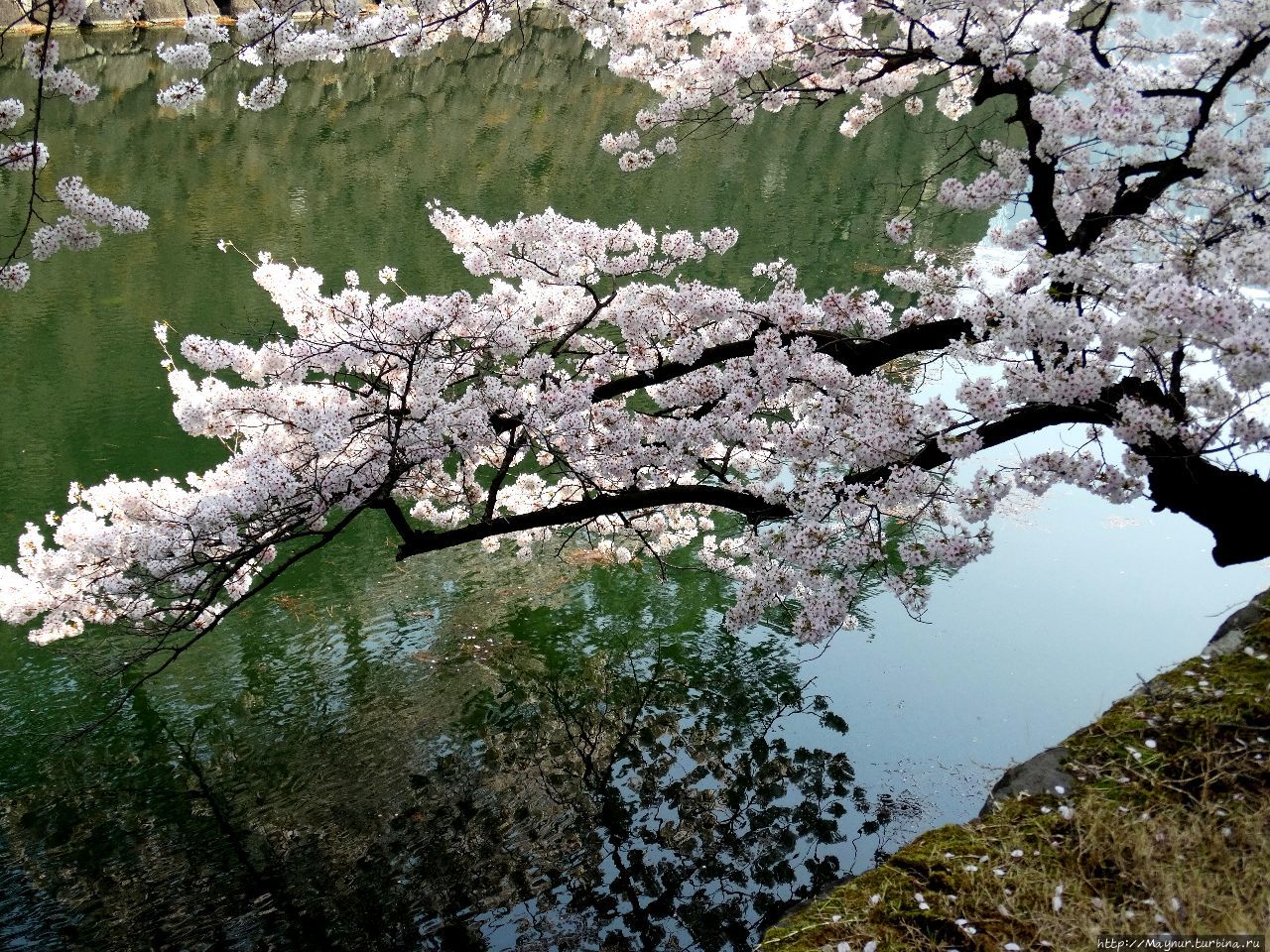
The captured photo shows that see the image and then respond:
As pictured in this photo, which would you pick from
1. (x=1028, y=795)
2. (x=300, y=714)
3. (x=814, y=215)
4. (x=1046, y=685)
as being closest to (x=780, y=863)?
(x=1028, y=795)

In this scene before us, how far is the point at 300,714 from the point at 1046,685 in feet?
17.5

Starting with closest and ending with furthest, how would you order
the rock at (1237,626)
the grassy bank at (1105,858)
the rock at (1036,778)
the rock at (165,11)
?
the grassy bank at (1105,858), the rock at (1036,778), the rock at (1237,626), the rock at (165,11)

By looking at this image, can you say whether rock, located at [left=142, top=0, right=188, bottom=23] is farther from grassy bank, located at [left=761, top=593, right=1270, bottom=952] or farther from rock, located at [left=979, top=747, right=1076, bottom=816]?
grassy bank, located at [left=761, top=593, right=1270, bottom=952]

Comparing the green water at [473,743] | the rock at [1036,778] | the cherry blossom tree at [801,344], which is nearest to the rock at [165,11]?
the green water at [473,743]

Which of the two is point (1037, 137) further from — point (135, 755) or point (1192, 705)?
point (135, 755)

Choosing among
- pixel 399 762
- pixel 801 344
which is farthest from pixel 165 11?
pixel 801 344

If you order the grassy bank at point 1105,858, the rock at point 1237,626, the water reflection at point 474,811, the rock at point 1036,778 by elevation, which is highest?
the water reflection at point 474,811

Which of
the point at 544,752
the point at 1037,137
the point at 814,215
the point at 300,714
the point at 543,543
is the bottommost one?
the point at 544,752

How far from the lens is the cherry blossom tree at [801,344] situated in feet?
12.6

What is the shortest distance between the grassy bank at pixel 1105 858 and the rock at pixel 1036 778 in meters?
0.03

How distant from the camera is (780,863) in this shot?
521 centimetres

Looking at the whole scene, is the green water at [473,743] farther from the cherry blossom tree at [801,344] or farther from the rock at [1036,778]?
the rock at [1036,778]

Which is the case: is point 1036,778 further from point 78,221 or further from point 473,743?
point 78,221

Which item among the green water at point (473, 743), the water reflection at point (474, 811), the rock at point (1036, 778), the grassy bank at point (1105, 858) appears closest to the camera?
the grassy bank at point (1105, 858)
